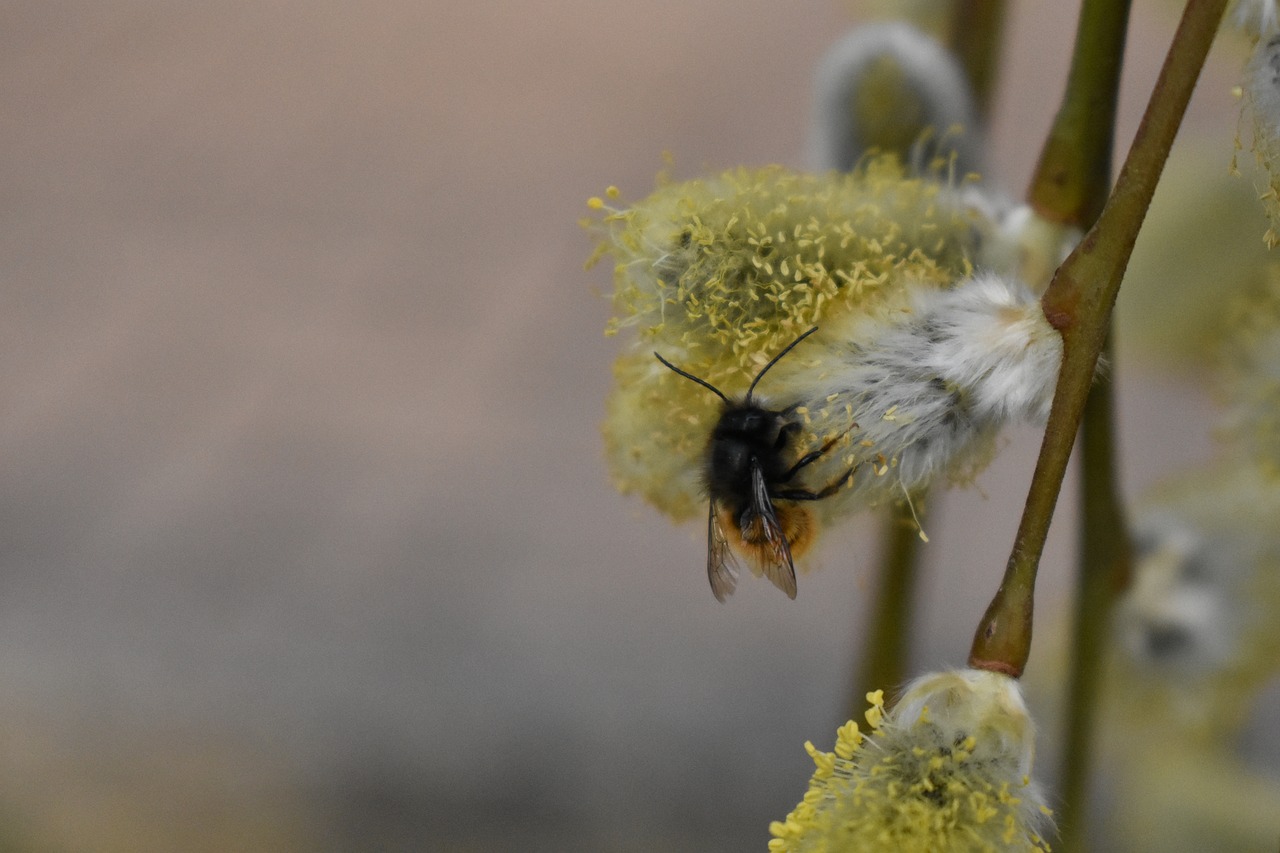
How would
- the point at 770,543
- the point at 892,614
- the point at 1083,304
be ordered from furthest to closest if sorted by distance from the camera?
the point at 892,614, the point at 770,543, the point at 1083,304

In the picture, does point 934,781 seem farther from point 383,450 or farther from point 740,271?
point 383,450

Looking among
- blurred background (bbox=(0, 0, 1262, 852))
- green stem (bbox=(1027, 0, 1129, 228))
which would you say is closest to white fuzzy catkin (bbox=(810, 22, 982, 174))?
green stem (bbox=(1027, 0, 1129, 228))

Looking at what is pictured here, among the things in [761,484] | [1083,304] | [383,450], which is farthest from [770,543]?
[383,450]

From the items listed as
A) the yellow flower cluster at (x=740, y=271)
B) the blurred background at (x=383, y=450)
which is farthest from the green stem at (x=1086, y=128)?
the blurred background at (x=383, y=450)

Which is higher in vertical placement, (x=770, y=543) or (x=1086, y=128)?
(x=1086, y=128)

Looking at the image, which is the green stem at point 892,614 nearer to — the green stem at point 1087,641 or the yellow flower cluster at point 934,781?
the green stem at point 1087,641

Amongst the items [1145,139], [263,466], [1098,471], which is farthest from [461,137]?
[1145,139]

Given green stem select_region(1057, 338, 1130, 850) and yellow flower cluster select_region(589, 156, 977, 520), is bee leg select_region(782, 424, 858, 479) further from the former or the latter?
green stem select_region(1057, 338, 1130, 850)
